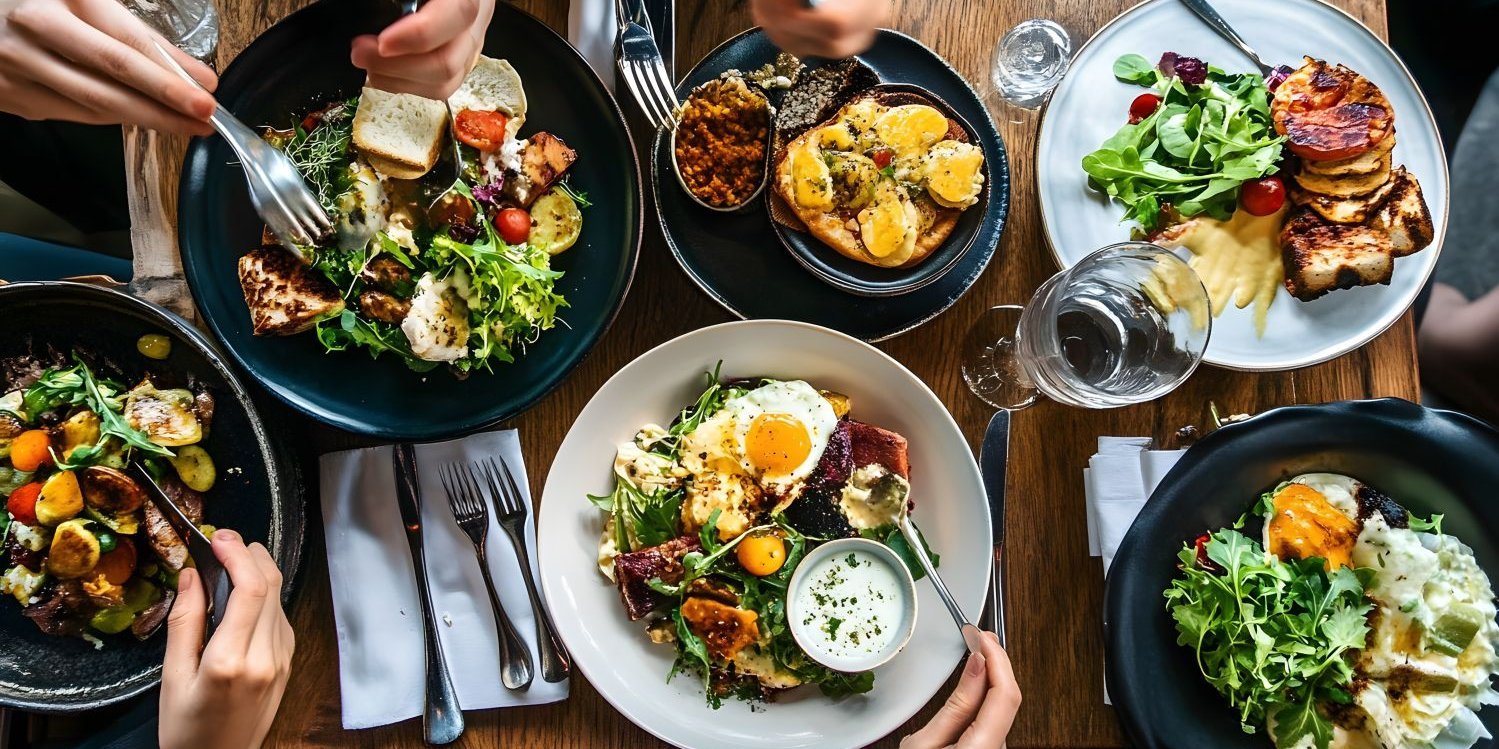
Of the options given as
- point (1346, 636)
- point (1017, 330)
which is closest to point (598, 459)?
point (1017, 330)

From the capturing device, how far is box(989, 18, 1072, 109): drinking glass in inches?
93.2

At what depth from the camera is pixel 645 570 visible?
81.4 inches

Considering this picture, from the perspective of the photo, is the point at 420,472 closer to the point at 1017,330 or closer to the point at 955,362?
the point at 955,362

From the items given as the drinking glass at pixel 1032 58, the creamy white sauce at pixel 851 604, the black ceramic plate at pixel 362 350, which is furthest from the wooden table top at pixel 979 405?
the creamy white sauce at pixel 851 604

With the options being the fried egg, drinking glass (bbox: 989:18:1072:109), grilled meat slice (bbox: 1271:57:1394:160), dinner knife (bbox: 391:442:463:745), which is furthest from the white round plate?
grilled meat slice (bbox: 1271:57:1394:160)

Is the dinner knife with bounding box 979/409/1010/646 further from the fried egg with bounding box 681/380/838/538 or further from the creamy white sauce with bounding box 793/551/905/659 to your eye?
the fried egg with bounding box 681/380/838/538

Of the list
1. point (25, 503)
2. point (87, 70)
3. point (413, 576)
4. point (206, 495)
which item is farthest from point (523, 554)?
point (87, 70)

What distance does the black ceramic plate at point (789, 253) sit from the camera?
2189mm

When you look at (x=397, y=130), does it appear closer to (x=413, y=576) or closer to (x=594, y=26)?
(x=594, y=26)

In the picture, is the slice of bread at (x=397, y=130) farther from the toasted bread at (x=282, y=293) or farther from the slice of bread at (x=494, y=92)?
the toasted bread at (x=282, y=293)

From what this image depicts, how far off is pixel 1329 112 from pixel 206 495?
3.00 meters

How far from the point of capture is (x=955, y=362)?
2.33 m

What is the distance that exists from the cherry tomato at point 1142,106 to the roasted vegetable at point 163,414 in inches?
97.8

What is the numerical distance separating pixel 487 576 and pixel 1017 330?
149 cm
